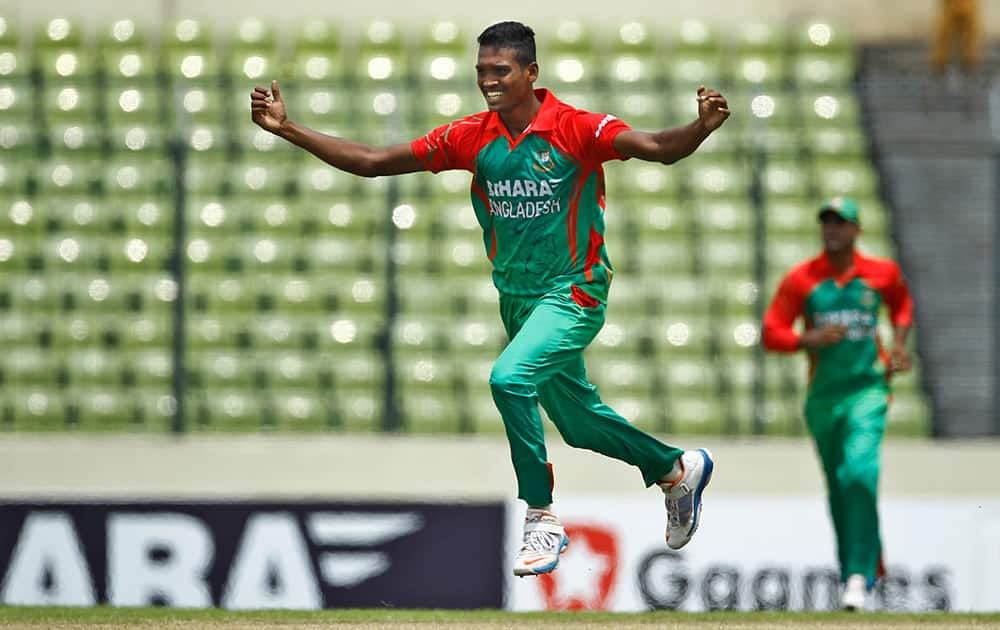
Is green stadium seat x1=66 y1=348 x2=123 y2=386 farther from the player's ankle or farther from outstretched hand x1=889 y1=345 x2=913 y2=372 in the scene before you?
the player's ankle

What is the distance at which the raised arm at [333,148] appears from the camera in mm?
6281

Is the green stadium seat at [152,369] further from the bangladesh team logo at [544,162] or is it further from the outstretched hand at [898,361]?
the bangladesh team logo at [544,162]

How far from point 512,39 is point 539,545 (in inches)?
73.0

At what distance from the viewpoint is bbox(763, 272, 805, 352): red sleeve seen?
342 inches

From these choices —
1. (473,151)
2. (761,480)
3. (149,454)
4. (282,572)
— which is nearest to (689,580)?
(761,480)

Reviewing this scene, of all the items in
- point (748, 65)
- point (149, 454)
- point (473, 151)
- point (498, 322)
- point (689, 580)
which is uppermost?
point (748, 65)

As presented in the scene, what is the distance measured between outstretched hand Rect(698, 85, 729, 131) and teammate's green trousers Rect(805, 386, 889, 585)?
3296 millimetres

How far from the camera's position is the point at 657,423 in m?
11.2

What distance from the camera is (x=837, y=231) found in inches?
342

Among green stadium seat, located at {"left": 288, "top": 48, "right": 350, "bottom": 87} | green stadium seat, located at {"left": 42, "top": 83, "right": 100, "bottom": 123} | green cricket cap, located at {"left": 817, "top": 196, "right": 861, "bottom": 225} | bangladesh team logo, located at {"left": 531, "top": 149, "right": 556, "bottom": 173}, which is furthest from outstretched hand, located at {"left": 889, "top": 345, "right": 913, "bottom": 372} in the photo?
green stadium seat, located at {"left": 42, "top": 83, "right": 100, "bottom": 123}

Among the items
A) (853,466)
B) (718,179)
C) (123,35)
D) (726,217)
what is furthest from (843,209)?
(123,35)

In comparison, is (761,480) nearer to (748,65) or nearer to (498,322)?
(498,322)

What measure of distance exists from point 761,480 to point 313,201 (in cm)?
405

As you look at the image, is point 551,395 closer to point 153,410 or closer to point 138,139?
point 153,410
